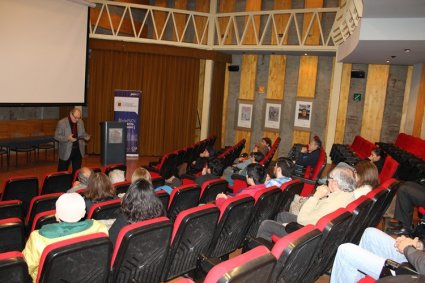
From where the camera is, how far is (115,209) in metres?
3.02

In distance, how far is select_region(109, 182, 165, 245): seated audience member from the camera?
259 cm

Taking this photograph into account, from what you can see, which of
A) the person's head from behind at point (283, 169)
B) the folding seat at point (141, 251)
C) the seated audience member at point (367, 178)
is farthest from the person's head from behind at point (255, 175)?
the folding seat at point (141, 251)

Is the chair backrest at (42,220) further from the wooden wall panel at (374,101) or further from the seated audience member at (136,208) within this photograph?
the wooden wall panel at (374,101)

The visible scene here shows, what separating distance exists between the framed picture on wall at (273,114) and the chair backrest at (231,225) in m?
8.12

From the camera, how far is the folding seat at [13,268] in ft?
5.33

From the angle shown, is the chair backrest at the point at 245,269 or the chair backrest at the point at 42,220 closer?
the chair backrest at the point at 245,269

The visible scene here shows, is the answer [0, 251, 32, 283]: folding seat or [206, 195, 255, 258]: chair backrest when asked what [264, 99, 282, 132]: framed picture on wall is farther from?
[0, 251, 32, 283]: folding seat

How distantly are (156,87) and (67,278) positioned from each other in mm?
9265

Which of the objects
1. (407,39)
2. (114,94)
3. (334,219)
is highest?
A: (407,39)

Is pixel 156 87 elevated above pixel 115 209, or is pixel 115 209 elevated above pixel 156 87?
pixel 156 87

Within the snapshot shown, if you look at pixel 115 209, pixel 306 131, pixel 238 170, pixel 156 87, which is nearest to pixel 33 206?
pixel 115 209

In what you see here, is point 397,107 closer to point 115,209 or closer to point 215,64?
point 215,64

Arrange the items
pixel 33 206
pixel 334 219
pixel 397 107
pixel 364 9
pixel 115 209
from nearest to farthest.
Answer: pixel 334 219 → pixel 115 209 → pixel 33 206 → pixel 364 9 → pixel 397 107

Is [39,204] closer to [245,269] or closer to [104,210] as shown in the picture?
[104,210]
